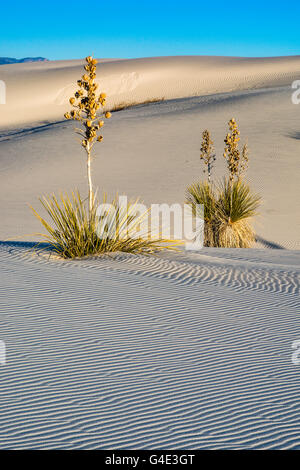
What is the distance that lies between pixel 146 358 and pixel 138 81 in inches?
1950

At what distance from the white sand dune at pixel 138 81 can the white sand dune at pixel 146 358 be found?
33.5 m

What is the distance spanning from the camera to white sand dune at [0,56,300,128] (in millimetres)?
43438

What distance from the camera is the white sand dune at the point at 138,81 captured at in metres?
43.4

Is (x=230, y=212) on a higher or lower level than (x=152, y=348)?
higher

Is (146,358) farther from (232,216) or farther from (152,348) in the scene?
(232,216)

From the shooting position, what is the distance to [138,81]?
51156 millimetres

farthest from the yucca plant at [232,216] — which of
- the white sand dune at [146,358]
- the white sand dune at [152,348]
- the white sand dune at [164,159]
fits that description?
the white sand dune at [146,358]

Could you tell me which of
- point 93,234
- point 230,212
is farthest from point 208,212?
point 93,234

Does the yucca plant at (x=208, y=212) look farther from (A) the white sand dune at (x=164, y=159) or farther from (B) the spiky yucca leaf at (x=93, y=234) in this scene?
(B) the spiky yucca leaf at (x=93, y=234)

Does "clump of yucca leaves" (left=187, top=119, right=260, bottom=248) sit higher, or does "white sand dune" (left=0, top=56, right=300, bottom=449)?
"clump of yucca leaves" (left=187, top=119, right=260, bottom=248)

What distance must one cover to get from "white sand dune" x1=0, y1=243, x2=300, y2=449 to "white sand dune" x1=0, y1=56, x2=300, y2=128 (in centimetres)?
3353

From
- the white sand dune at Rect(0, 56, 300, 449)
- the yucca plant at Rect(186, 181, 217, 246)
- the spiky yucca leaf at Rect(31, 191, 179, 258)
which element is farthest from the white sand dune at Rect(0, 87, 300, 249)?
the spiky yucca leaf at Rect(31, 191, 179, 258)

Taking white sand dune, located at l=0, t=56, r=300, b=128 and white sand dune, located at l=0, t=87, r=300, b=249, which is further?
white sand dune, located at l=0, t=56, r=300, b=128

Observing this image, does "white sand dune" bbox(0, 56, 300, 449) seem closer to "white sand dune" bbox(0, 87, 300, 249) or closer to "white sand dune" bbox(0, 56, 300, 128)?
"white sand dune" bbox(0, 87, 300, 249)
